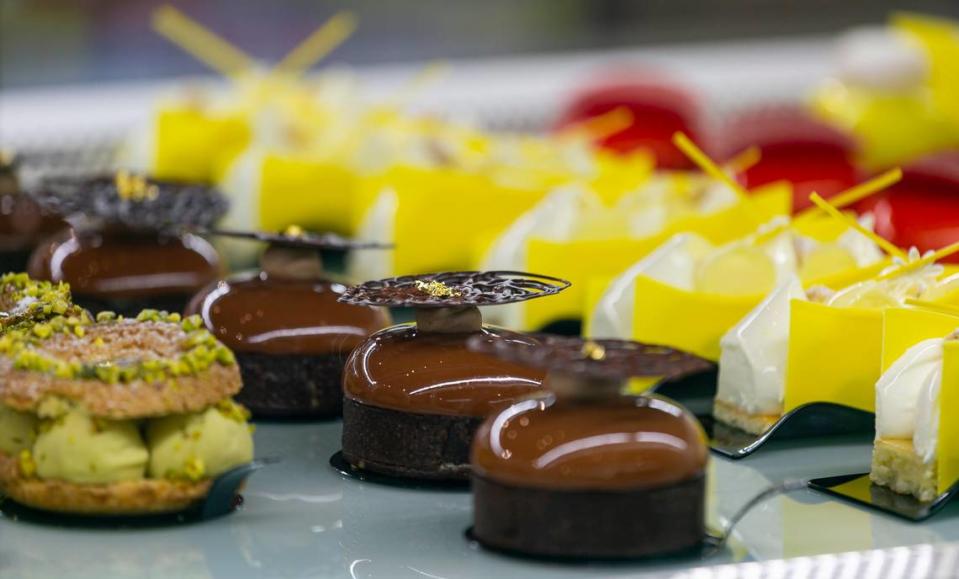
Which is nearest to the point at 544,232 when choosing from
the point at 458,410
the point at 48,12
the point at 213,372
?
the point at 458,410

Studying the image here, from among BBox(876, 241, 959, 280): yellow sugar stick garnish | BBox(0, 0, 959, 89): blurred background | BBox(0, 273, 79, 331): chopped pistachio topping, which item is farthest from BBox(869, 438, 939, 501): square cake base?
BBox(0, 0, 959, 89): blurred background

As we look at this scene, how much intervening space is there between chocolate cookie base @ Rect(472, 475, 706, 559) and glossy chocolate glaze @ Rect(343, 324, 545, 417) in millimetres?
297

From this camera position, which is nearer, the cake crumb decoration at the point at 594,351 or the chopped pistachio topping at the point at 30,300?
the cake crumb decoration at the point at 594,351

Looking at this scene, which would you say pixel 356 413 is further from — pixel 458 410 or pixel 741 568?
pixel 741 568

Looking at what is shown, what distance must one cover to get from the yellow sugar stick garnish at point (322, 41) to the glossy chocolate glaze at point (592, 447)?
383 centimetres

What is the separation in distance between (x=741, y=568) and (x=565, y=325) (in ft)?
4.26

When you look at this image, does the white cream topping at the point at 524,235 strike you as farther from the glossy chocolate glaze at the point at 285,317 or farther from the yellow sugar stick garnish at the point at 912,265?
the yellow sugar stick garnish at the point at 912,265

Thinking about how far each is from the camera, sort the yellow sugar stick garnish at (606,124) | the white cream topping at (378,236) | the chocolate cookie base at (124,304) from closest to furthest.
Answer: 1. the chocolate cookie base at (124,304)
2. the white cream topping at (378,236)
3. the yellow sugar stick garnish at (606,124)

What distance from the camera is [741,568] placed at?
1.76 m

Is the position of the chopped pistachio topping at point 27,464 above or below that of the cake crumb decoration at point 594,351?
below

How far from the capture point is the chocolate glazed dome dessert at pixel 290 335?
2.51m

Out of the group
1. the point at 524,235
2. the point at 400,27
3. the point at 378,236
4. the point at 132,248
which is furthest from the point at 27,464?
the point at 400,27

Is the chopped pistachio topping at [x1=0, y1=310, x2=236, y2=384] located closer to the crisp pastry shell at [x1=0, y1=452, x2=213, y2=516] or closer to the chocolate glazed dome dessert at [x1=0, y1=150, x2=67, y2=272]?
the crisp pastry shell at [x1=0, y1=452, x2=213, y2=516]

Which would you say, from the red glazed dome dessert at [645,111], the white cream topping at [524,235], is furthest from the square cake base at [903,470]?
the red glazed dome dessert at [645,111]
